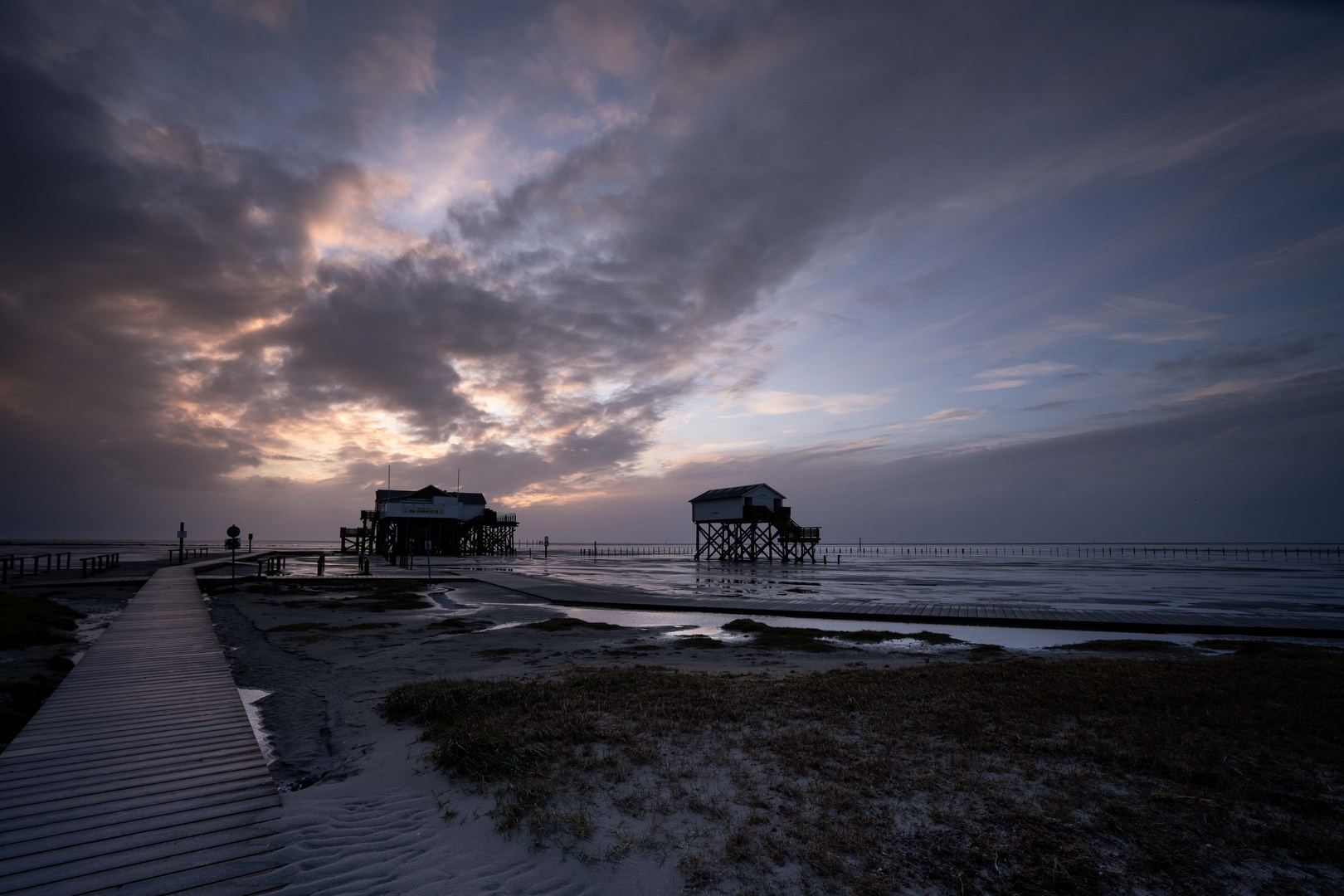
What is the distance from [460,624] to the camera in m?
19.1

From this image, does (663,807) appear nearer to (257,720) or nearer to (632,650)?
(257,720)

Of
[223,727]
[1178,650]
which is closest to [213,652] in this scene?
[223,727]

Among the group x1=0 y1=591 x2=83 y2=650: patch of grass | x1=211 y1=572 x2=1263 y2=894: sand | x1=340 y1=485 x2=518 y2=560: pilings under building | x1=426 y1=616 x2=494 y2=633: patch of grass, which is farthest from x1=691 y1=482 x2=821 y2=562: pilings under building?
x1=0 y1=591 x2=83 y2=650: patch of grass

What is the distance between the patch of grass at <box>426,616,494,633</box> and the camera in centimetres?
1826

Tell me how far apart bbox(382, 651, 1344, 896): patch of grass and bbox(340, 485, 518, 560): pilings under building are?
6178 cm

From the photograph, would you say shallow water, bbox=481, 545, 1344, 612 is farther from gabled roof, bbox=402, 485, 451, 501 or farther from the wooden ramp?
gabled roof, bbox=402, 485, 451, 501

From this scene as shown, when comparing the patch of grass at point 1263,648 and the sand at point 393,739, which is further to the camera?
the patch of grass at point 1263,648

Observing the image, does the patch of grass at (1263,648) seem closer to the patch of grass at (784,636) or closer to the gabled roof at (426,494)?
the patch of grass at (784,636)

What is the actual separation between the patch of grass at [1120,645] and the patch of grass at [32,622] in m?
25.0

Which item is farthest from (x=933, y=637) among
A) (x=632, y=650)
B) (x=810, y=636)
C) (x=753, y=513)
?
(x=753, y=513)

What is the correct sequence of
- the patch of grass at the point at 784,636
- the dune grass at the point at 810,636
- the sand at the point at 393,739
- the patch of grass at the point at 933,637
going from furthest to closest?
the patch of grass at the point at 933,637, the dune grass at the point at 810,636, the patch of grass at the point at 784,636, the sand at the point at 393,739

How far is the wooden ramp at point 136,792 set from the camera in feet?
14.8

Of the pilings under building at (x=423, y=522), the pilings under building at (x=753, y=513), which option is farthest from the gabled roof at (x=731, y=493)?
the pilings under building at (x=423, y=522)

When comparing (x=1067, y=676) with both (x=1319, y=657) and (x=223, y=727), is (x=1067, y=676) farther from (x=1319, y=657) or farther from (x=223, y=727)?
(x=223, y=727)
